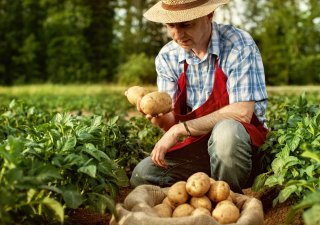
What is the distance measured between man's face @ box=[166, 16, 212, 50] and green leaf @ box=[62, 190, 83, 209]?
1605 millimetres

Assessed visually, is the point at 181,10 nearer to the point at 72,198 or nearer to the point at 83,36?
the point at 72,198

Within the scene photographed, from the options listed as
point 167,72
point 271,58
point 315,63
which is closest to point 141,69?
point 271,58

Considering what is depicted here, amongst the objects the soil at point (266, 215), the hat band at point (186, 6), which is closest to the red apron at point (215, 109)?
the soil at point (266, 215)

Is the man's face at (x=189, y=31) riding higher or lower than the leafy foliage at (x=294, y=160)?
higher

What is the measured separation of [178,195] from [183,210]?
0.41 feet

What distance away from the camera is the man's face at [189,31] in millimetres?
4086

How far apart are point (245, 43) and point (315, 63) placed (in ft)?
94.5

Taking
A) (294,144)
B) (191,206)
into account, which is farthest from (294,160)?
(191,206)

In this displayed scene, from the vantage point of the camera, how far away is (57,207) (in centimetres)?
277

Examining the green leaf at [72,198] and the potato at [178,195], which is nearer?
the green leaf at [72,198]

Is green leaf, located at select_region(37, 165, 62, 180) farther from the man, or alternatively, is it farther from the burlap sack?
the man

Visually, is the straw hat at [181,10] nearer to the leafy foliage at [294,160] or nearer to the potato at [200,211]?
the leafy foliage at [294,160]

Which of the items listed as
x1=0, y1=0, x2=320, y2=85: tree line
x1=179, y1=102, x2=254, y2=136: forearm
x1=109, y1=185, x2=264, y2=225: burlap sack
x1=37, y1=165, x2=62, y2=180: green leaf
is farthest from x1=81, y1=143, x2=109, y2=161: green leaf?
x1=0, y1=0, x2=320, y2=85: tree line

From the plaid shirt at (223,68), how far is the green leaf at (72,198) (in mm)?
1644
